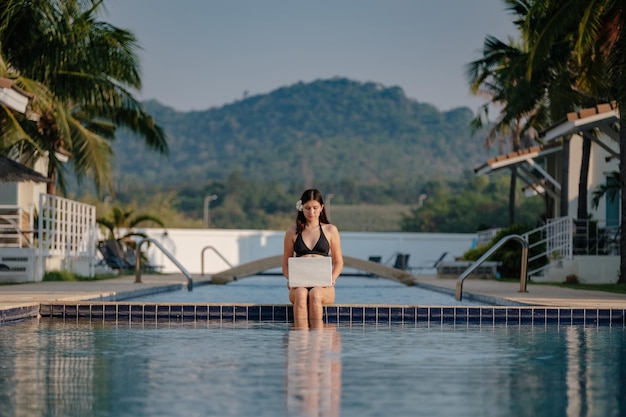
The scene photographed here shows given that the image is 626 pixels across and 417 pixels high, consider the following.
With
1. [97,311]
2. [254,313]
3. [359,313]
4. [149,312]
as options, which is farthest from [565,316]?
[97,311]

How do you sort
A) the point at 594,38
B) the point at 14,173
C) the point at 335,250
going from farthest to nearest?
the point at 594,38 → the point at 14,173 → the point at 335,250

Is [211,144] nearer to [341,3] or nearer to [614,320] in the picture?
[341,3]

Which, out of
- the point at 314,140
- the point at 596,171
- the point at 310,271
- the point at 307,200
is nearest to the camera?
the point at 310,271

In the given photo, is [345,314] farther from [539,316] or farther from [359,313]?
[539,316]

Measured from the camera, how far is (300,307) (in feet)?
32.6

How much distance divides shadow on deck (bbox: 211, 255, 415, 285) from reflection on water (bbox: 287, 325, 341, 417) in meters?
12.0

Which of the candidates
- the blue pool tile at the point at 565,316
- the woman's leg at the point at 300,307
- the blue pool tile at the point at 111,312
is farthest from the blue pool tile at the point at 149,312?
the blue pool tile at the point at 565,316

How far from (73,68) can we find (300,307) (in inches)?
540

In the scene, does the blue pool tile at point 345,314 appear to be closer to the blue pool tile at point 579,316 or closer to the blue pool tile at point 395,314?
the blue pool tile at point 395,314

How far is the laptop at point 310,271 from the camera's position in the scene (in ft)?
32.2

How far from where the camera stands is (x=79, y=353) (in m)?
7.46

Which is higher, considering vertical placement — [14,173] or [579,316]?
[14,173]

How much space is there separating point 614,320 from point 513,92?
1604 centimetres

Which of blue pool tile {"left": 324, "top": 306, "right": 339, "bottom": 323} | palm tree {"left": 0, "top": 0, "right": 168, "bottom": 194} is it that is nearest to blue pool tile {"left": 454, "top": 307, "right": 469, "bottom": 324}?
blue pool tile {"left": 324, "top": 306, "right": 339, "bottom": 323}
